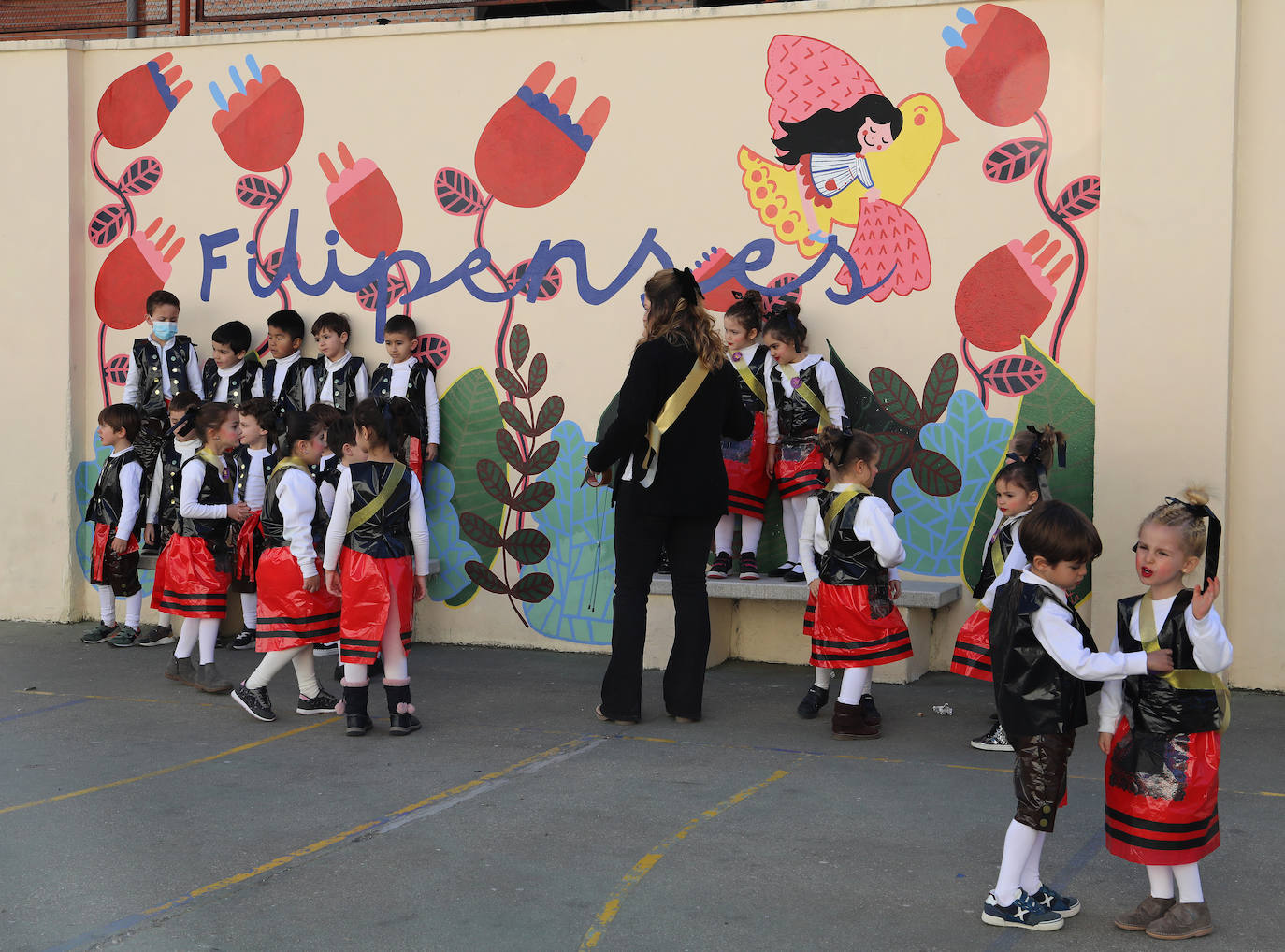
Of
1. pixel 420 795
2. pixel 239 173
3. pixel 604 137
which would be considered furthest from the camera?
pixel 239 173

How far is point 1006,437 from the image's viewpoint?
720cm

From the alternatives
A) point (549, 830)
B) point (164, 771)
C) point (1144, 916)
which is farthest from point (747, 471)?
point (1144, 916)

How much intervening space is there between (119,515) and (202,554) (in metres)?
1.40

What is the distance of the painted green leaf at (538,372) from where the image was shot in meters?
8.02

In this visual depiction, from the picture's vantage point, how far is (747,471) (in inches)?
297

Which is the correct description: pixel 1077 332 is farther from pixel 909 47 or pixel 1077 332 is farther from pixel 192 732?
pixel 192 732

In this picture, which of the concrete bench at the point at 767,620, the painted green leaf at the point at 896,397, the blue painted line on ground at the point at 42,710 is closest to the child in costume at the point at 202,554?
the blue painted line on ground at the point at 42,710

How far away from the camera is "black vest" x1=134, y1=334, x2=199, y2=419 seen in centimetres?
857

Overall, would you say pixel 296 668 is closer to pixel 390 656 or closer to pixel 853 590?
pixel 390 656

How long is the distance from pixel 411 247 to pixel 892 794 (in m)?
4.75

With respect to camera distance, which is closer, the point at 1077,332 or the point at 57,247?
the point at 1077,332

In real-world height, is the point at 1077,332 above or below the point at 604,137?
below

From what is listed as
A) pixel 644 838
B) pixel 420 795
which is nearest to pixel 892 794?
pixel 644 838

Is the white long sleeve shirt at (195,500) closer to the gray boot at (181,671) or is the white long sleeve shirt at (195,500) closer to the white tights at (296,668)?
the gray boot at (181,671)
